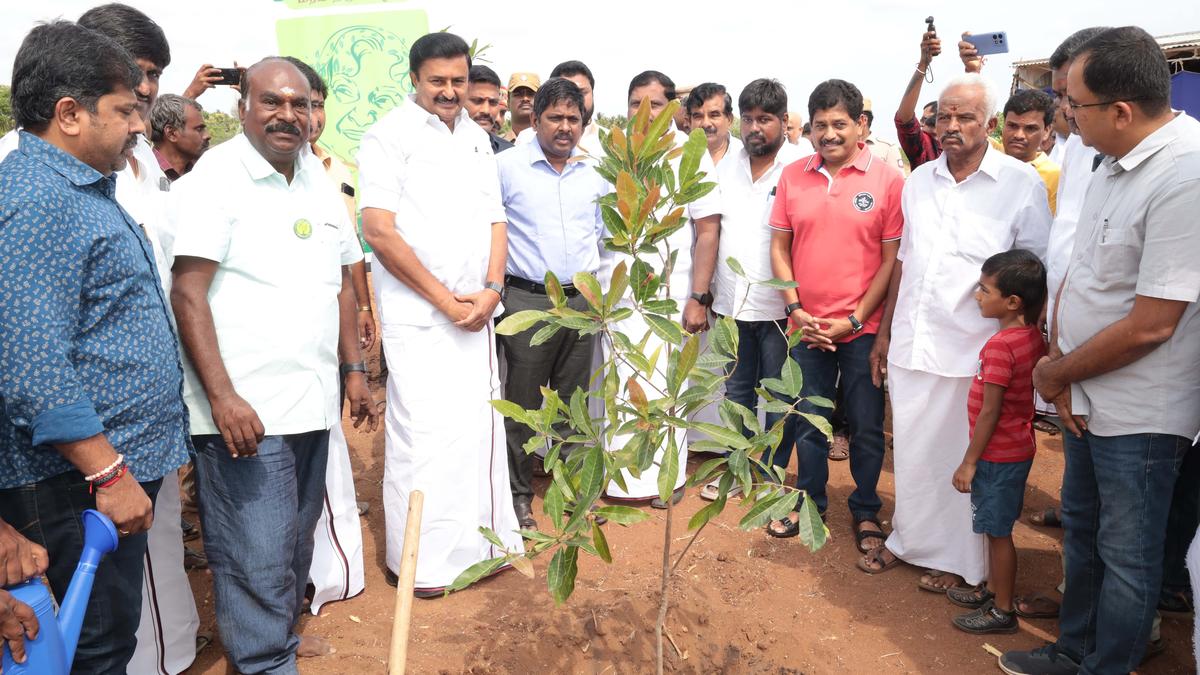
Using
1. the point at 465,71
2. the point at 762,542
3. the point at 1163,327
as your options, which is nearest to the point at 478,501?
the point at 762,542

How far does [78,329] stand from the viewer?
1789mm

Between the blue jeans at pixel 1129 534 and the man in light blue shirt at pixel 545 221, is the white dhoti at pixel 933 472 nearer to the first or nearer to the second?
the blue jeans at pixel 1129 534

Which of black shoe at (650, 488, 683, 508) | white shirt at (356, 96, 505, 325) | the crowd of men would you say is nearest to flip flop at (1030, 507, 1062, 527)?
the crowd of men

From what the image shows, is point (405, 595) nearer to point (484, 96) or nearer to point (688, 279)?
point (688, 279)

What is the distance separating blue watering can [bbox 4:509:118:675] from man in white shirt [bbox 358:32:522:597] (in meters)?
1.45

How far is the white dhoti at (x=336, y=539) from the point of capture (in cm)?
314

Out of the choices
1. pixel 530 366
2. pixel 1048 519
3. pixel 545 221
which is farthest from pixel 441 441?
pixel 1048 519

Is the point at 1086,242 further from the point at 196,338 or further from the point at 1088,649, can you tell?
the point at 196,338

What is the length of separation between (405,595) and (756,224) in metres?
2.72

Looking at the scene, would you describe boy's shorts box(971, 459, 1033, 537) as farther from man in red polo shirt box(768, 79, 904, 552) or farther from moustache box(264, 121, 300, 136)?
moustache box(264, 121, 300, 136)

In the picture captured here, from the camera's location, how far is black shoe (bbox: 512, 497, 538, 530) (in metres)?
3.83

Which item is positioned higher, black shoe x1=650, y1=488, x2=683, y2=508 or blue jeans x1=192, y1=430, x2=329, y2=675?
blue jeans x1=192, y1=430, x2=329, y2=675

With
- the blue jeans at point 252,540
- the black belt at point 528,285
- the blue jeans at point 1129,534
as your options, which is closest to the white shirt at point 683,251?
the black belt at point 528,285

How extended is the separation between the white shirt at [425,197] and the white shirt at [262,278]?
50 cm
